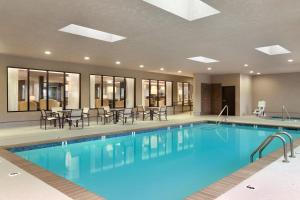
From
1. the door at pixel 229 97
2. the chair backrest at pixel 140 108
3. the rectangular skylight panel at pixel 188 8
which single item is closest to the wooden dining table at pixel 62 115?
the chair backrest at pixel 140 108

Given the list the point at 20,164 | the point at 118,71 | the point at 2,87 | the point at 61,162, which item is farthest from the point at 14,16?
the point at 118,71

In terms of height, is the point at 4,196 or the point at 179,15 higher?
the point at 179,15

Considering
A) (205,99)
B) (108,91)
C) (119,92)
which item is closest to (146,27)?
(108,91)

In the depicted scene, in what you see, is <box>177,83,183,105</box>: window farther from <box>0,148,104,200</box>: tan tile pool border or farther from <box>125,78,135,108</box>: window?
<box>0,148,104,200</box>: tan tile pool border

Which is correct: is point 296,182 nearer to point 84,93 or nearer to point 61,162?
point 61,162

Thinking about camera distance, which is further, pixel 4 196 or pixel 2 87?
pixel 2 87

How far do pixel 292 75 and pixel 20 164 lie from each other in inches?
590

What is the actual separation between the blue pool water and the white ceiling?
2889mm

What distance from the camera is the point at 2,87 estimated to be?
8.50 meters

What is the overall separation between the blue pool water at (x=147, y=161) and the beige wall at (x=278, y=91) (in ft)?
25.0

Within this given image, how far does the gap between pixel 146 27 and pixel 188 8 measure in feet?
3.25

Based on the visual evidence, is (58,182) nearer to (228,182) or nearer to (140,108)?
(228,182)

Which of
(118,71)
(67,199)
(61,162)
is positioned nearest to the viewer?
(67,199)

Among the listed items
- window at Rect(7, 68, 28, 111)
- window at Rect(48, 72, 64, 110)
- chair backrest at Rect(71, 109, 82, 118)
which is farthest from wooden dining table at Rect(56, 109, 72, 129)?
window at Rect(7, 68, 28, 111)
